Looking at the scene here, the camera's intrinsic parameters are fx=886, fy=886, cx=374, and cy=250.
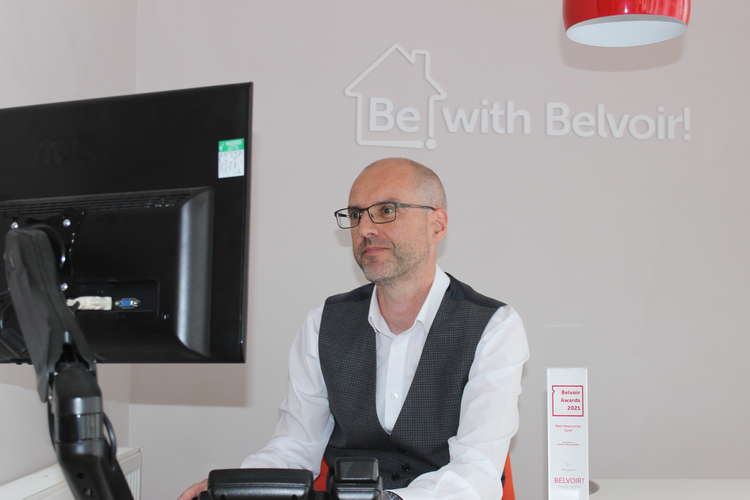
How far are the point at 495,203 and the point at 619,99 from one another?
713mm

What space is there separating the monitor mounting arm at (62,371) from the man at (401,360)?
114cm

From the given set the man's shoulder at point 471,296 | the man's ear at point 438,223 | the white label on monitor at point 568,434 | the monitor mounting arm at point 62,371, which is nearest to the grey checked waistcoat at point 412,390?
the man's shoulder at point 471,296

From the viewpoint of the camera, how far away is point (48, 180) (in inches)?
49.3

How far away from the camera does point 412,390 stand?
2.22m

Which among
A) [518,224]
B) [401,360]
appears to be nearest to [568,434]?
[401,360]

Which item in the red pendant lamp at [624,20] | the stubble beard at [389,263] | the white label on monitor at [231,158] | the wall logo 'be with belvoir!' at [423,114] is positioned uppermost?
the wall logo 'be with belvoir!' at [423,114]

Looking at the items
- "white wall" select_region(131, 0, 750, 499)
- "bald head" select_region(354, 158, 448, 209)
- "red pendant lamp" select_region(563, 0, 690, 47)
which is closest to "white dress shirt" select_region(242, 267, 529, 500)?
"bald head" select_region(354, 158, 448, 209)

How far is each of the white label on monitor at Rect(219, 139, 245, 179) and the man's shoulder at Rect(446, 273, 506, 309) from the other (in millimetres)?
1242

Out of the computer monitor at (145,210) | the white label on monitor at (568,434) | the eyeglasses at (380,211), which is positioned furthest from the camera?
the eyeglasses at (380,211)

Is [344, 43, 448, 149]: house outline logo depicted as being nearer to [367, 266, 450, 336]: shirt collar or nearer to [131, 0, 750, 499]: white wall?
[131, 0, 750, 499]: white wall

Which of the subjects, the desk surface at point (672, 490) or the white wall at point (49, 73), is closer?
the desk surface at point (672, 490)

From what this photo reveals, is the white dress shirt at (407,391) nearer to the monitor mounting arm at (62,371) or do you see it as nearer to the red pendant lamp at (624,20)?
the red pendant lamp at (624,20)

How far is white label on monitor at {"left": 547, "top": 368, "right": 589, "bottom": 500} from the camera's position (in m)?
1.87

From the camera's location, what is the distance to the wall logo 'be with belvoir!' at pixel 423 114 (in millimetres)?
3719
